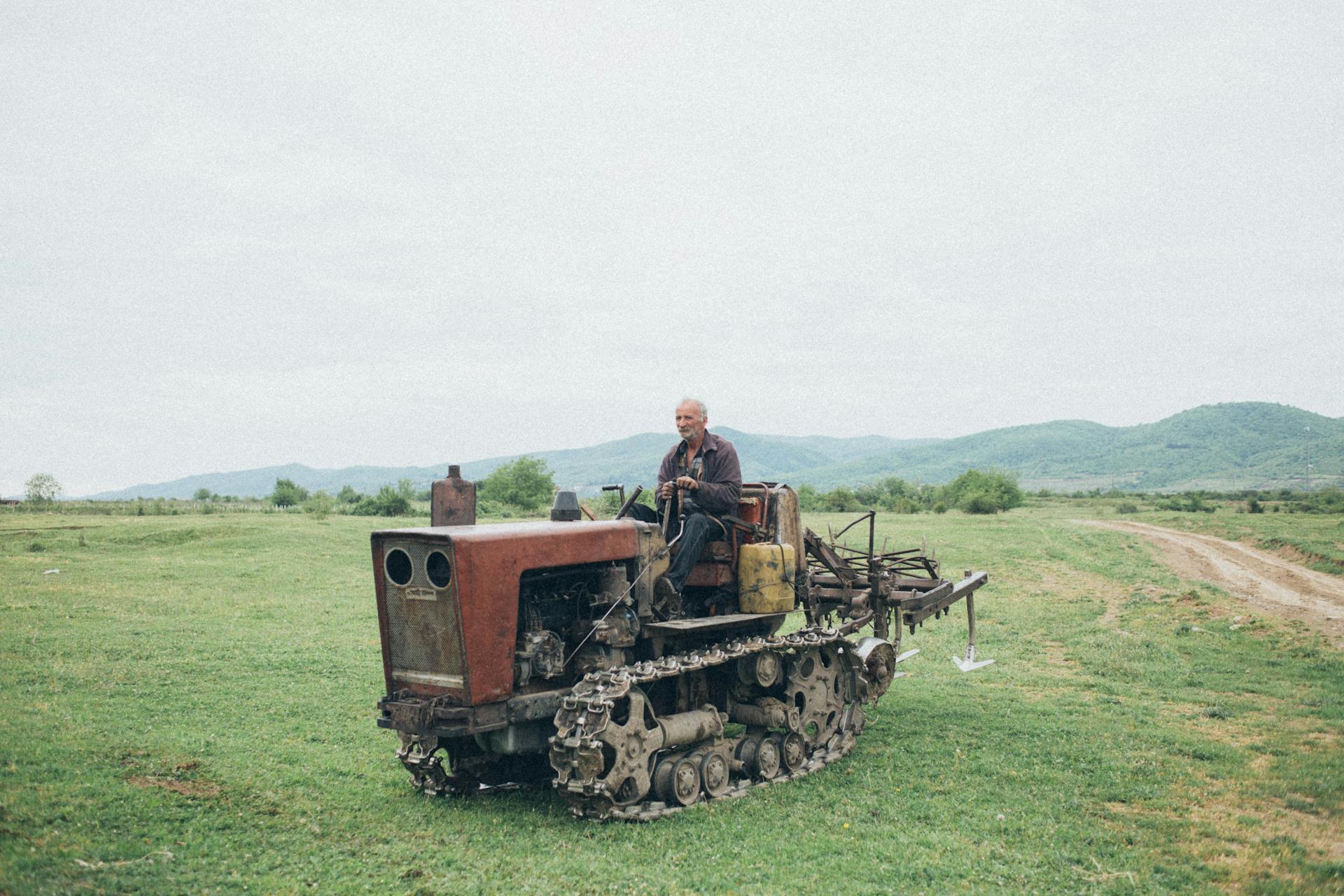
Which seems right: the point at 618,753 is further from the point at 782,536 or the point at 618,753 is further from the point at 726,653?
the point at 782,536

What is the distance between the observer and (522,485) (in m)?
48.9

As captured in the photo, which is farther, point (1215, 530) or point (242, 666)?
point (1215, 530)

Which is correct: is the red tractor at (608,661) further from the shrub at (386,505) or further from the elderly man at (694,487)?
the shrub at (386,505)

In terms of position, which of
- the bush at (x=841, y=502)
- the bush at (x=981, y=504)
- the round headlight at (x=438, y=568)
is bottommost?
the bush at (x=981, y=504)

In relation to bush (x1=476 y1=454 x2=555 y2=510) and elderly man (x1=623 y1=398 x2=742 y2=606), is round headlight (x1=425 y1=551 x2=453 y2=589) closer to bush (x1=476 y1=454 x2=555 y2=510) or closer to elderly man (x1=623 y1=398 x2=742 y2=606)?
elderly man (x1=623 y1=398 x2=742 y2=606)

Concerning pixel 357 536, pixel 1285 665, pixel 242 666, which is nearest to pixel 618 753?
pixel 242 666

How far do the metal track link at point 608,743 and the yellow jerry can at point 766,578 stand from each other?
0.35 meters

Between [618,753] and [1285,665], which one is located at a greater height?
[618,753]

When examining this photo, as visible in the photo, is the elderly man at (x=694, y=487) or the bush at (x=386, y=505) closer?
the elderly man at (x=694, y=487)

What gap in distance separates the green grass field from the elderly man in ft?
7.15

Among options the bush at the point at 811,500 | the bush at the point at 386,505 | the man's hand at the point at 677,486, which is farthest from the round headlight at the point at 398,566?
the bush at the point at 811,500

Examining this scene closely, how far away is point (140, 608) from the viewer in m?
18.1

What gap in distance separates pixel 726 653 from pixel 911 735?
10.5 feet

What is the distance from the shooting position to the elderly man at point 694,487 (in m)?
8.74
